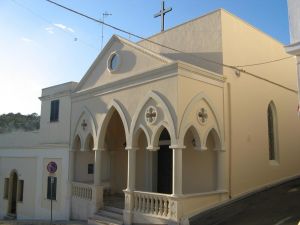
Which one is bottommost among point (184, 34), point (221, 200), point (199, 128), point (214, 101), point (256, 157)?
point (221, 200)

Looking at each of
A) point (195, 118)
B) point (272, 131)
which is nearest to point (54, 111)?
point (195, 118)

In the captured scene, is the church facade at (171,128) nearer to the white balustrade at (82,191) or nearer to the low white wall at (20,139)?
the white balustrade at (82,191)

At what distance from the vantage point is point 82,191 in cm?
1551

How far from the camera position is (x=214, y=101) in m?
12.6

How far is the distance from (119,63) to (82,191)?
5.82 meters

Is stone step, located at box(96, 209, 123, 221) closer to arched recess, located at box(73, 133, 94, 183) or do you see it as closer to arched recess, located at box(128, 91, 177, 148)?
arched recess, located at box(128, 91, 177, 148)

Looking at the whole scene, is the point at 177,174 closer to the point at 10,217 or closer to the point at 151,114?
the point at 151,114

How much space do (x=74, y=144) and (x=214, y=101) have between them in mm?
7380

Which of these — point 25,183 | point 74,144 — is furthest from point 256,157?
point 25,183

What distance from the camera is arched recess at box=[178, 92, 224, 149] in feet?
37.3

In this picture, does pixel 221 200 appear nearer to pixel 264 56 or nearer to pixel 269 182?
pixel 269 182

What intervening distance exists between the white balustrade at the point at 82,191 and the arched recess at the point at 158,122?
3451 mm

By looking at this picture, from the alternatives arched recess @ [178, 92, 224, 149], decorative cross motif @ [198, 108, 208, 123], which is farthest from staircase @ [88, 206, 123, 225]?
decorative cross motif @ [198, 108, 208, 123]

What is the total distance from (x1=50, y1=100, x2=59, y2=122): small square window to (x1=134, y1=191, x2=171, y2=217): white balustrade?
7952 millimetres
